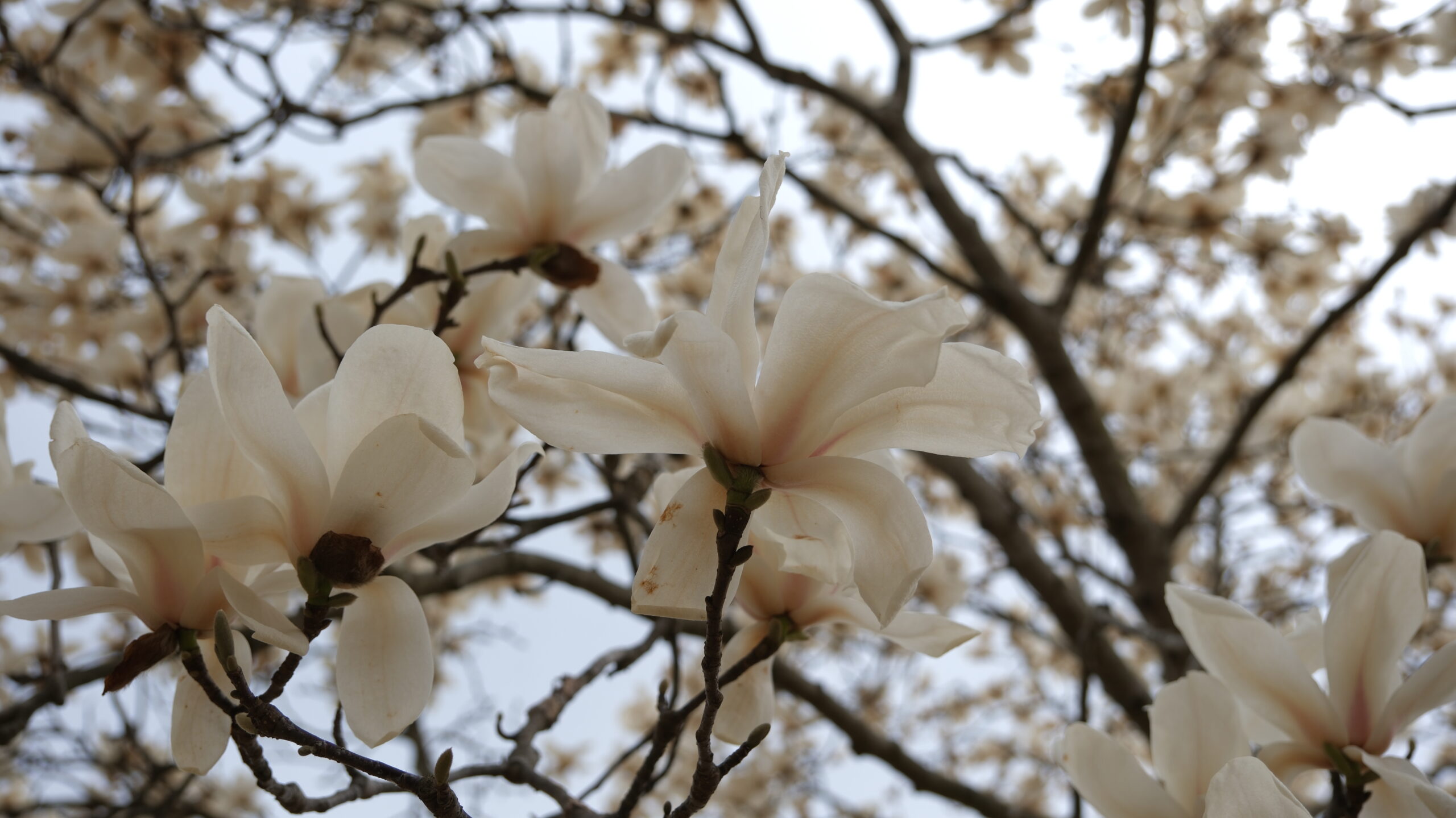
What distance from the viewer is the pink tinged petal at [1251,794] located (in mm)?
539

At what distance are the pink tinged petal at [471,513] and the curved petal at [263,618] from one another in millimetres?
76

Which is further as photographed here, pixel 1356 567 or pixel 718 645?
pixel 1356 567

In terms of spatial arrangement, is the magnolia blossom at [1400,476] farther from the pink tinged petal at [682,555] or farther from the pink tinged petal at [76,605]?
the pink tinged petal at [76,605]

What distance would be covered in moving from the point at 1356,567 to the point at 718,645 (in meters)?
0.50

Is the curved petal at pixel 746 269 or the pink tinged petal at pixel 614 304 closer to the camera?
the curved petal at pixel 746 269

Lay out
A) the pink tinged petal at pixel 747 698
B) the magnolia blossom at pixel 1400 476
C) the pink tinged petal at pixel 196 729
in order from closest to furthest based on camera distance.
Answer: the pink tinged petal at pixel 196 729
the pink tinged petal at pixel 747 698
the magnolia blossom at pixel 1400 476

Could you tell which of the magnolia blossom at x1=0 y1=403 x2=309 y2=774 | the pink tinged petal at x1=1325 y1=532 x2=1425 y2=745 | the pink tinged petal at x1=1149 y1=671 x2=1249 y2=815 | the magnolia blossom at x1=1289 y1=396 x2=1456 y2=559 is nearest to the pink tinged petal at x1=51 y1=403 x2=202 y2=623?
the magnolia blossom at x1=0 y1=403 x2=309 y2=774

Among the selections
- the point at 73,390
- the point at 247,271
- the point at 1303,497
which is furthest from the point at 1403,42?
the point at 73,390

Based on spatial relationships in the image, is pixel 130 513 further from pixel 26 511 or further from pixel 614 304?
pixel 614 304

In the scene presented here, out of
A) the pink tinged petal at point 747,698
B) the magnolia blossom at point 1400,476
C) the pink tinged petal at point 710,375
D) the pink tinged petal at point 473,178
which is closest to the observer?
the pink tinged petal at point 710,375

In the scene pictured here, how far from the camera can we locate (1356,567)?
713mm

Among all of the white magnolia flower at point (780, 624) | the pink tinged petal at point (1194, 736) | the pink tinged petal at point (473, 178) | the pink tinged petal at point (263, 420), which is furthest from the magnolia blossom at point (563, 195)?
the pink tinged petal at point (1194, 736)

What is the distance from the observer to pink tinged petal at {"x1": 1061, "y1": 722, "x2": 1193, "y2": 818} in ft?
2.28

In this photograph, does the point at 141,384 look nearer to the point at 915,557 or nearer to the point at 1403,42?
the point at 915,557
